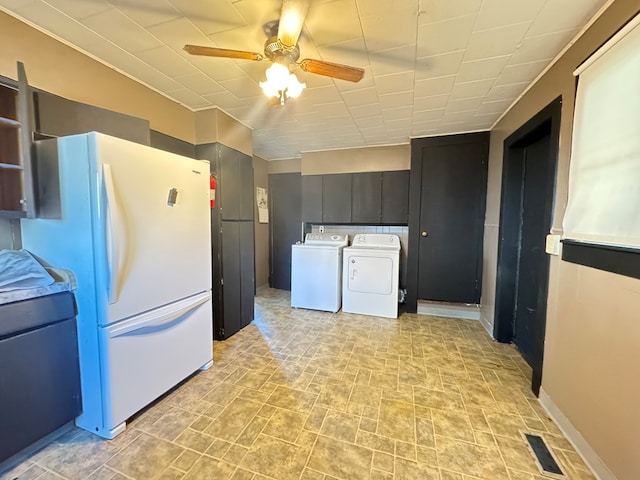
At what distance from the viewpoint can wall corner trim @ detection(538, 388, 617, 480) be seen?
130cm

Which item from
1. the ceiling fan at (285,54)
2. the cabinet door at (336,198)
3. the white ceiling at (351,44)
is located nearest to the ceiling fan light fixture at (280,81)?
the ceiling fan at (285,54)

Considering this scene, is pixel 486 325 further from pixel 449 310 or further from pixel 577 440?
pixel 577 440

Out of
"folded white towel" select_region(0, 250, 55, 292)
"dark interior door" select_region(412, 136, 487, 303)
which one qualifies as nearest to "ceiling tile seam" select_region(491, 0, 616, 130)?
"dark interior door" select_region(412, 136, 487, 303)

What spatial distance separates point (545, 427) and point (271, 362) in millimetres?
1989

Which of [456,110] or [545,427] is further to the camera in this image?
[456,110]

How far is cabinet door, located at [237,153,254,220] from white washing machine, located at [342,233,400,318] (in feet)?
4.64

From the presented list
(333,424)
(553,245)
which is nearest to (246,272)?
(333,424)

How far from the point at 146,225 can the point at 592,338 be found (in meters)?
2.63

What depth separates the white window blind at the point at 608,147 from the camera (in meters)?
1.18

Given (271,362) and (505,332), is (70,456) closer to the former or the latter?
(271,362)

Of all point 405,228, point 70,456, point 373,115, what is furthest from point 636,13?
point 70,456

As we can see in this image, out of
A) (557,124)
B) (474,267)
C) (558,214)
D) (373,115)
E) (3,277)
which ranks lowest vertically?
(474,267)

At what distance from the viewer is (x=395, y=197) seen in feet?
12.7

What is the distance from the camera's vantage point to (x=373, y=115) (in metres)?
2.90
